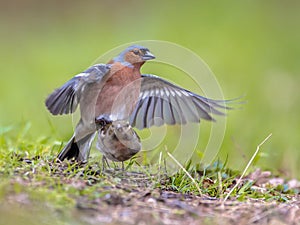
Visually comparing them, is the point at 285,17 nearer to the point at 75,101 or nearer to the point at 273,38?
the point at 273,38

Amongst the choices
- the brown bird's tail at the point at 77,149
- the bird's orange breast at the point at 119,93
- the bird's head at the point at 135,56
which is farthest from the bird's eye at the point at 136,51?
the brown bird's tail at the point at 77,149

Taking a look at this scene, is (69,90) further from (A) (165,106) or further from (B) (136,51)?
(A) (165,106)

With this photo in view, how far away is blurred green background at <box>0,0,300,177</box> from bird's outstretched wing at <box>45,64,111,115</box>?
1612 millimetres

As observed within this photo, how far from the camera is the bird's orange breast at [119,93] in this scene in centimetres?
576

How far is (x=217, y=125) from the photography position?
9523mm

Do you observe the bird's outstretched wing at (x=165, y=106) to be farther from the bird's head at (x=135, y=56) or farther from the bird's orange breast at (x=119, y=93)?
the bird's orange breast at (x=119, y=93)

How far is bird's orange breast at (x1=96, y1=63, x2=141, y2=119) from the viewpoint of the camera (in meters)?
5.76

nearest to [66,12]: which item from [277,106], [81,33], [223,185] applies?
[81,33]

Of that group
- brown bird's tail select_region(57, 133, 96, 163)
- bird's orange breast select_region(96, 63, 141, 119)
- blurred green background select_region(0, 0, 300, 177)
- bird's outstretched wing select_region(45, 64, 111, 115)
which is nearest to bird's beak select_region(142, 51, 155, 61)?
bird's orange breast select_region(96, 63, 141, 119)

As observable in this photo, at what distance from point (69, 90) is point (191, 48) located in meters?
8.76

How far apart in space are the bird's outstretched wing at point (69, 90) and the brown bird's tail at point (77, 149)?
346 mm

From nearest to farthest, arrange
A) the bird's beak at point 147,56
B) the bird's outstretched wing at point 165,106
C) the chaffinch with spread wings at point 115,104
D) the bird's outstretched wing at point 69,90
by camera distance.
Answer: the chaffinch with spread wings at point 115,104 < the bird's outstretched wing at point 69,90 < the bird's beak at point 147,56 < the bird's outstretched wing at point 165,106

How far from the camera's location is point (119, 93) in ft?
19.1

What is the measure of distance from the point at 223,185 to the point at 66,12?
53.9 feet
